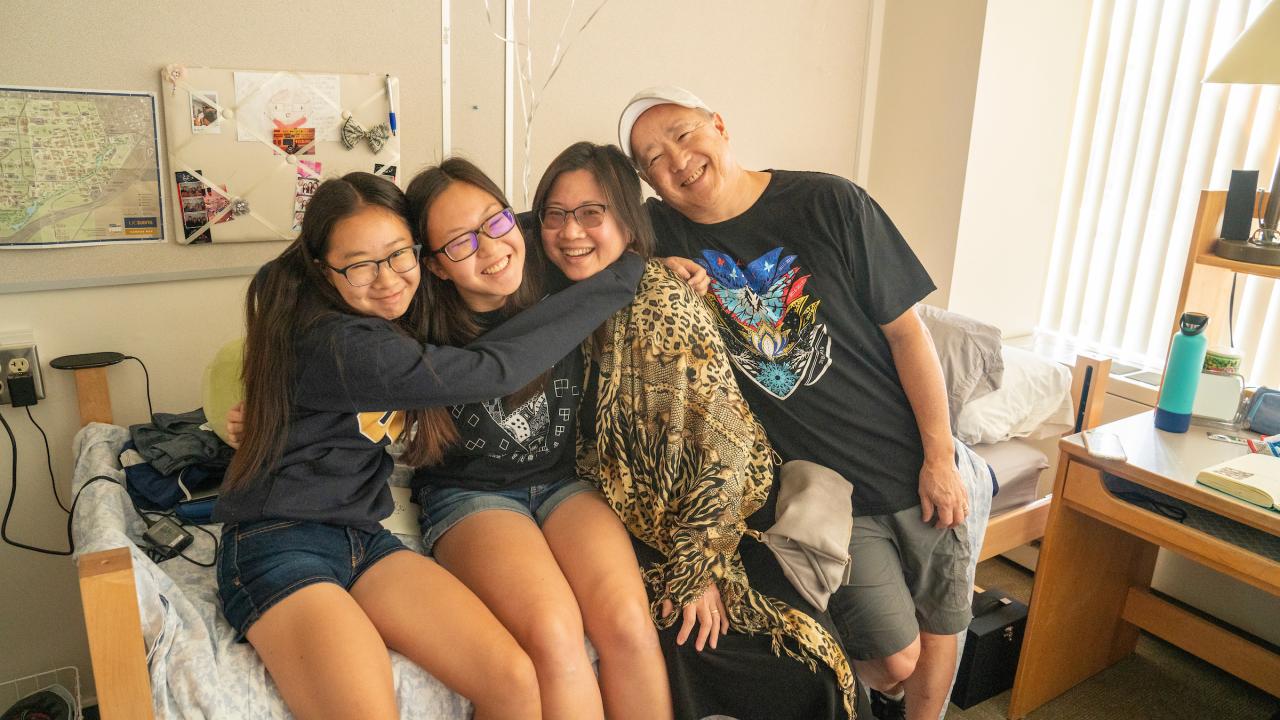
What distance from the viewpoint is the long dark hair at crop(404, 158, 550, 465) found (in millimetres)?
1589

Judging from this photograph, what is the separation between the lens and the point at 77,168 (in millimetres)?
1867

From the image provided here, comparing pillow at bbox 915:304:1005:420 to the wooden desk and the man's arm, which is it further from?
the man's arm

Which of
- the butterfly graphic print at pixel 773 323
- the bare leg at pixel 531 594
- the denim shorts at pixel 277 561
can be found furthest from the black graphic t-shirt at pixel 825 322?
the denim shorts at pixel 277 561

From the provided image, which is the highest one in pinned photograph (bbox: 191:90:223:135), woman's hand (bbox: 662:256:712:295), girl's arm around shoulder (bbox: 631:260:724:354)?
pinned photograph (bbox: 191:90:223:135)

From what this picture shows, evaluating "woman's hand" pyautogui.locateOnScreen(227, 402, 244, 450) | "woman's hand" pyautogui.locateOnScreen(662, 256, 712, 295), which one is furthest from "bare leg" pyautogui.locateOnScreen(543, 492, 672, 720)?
"woman's hand" pyautogui.locateOnScreen(227, 402, 244, 450)

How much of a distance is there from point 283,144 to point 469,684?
1397 mm

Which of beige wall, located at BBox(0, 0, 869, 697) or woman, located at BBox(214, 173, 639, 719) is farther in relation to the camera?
beige wall, located at BBox(0, 0, 869, 697)

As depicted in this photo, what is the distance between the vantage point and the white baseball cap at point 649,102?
1674mm

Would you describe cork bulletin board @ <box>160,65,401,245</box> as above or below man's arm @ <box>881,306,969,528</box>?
above

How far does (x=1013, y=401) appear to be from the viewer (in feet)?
7.64

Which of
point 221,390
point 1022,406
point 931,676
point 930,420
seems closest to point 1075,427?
point 1022,406

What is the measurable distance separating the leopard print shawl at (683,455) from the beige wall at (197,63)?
99 cm

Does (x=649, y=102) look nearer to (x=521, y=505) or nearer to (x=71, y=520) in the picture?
(x=521, y=505)

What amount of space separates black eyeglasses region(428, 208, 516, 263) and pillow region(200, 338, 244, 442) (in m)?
0.52
